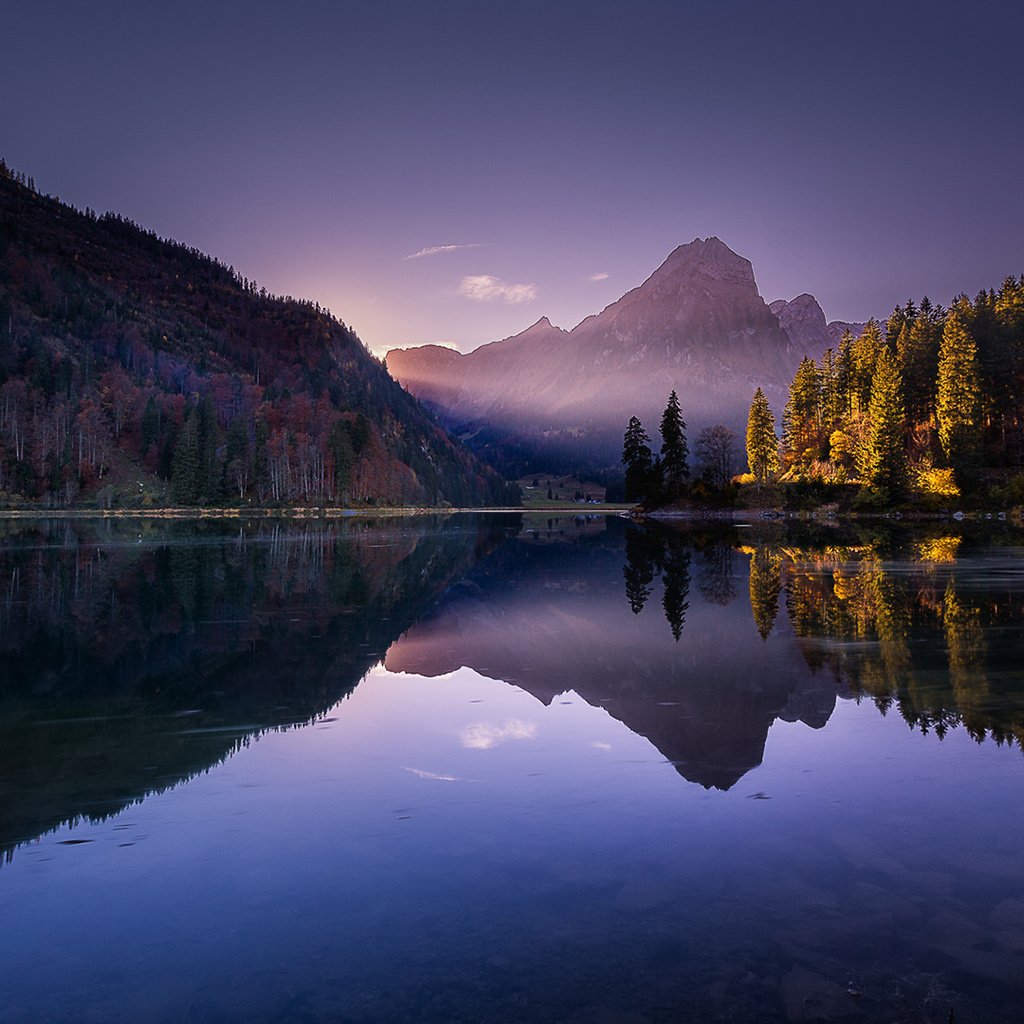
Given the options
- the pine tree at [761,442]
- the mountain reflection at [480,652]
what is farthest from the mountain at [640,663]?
the pine tree at [761,442]

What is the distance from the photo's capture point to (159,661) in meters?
18.1

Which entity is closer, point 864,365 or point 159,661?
point 159,661

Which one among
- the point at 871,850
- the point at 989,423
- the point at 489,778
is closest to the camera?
the point at 871,850

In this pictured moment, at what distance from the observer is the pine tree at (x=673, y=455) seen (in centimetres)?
12600

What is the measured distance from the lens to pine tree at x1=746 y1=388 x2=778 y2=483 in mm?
123250

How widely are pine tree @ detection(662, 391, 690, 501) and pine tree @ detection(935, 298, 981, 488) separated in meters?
37.9

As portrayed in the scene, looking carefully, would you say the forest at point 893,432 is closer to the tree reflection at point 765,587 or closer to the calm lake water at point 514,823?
the tree reflection at point 765,587

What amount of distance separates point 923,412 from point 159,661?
115 m

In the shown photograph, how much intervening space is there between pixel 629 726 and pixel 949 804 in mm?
4896

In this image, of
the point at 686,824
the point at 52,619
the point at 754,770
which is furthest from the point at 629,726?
the point at 52,619

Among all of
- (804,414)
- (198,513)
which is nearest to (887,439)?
(804,414)

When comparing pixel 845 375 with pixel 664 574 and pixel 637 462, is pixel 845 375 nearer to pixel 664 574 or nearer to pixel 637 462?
pixel 637 462

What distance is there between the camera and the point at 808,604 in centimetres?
2644

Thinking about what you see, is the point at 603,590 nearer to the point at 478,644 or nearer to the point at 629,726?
the point at 478,644
